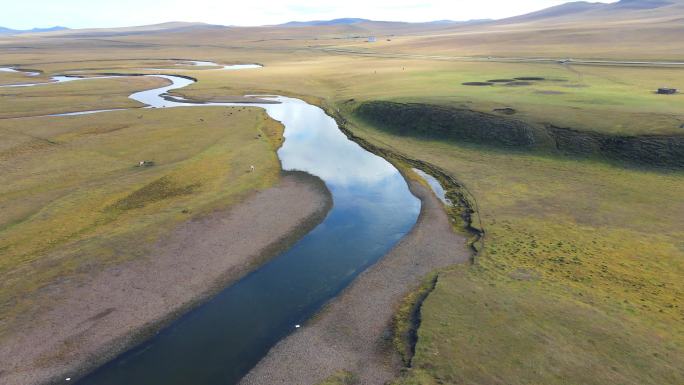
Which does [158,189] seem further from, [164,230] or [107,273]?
[107,273]

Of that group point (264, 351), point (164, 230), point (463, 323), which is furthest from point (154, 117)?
point (463, 323)

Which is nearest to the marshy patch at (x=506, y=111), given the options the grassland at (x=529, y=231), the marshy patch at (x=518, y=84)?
the grassland at (x=529, y=231)

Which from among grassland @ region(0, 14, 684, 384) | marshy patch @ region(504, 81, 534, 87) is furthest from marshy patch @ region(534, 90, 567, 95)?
marshy patch @ region(504, 81, 534, 87)

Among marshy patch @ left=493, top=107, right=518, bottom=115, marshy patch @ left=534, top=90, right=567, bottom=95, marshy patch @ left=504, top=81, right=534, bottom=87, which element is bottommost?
marshy patch @ left=493, top=107, right=518, bottom=115

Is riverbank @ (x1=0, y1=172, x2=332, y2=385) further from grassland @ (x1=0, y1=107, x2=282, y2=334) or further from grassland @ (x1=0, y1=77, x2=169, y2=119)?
grassland @ (x1=0, y1=77, x2=169, y2=119)

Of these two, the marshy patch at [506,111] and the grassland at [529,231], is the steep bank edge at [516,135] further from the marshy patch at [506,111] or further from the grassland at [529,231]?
the marshy patch at [506,111]

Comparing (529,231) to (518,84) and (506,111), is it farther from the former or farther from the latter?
(518,84)

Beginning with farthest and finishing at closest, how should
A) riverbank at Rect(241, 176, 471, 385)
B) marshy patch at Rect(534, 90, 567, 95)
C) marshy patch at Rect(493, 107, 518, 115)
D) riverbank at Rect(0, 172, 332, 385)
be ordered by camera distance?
marshy patch at Rect(534, 90, 567, 95)
marshy patch at Rect(493, 107, 518, 115)
riverbank at Rect(0, 172, 332, 385)
riverbank at Rect(241, 176, 471, 385)
